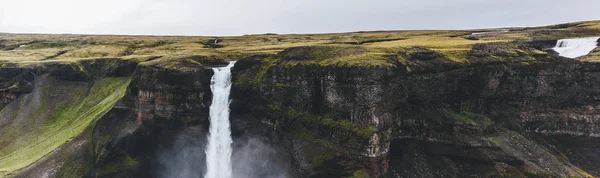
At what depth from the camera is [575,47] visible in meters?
49.2

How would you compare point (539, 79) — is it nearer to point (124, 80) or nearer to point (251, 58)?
point (251, 58)

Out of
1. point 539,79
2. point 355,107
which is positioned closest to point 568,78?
point 539,79

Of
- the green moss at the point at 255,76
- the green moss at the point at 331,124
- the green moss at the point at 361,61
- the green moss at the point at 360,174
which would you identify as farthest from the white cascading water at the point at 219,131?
the green moss at the point at 360,174

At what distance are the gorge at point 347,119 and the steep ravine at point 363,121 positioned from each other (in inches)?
5.3

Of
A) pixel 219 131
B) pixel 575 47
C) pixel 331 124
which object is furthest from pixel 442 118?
pixel 219 131

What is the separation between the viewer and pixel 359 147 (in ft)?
124

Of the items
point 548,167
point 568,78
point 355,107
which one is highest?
point 568,78

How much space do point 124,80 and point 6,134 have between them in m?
18.8

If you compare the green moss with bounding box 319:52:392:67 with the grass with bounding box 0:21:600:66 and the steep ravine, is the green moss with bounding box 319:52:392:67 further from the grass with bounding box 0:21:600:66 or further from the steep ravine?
the steep ravine

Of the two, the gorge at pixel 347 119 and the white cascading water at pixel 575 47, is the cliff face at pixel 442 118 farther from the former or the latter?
the white cascading water at pixel 575 47

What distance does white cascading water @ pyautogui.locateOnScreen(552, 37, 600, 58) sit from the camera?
47.6 m

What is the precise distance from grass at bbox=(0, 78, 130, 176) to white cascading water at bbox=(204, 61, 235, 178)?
16080mm

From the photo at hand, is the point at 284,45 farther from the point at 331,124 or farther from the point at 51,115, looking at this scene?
the point at 51,115

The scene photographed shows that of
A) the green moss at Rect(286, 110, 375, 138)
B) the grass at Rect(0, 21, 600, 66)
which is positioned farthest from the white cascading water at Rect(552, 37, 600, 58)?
the green moss at Rect(286, 110, 375, 138)
